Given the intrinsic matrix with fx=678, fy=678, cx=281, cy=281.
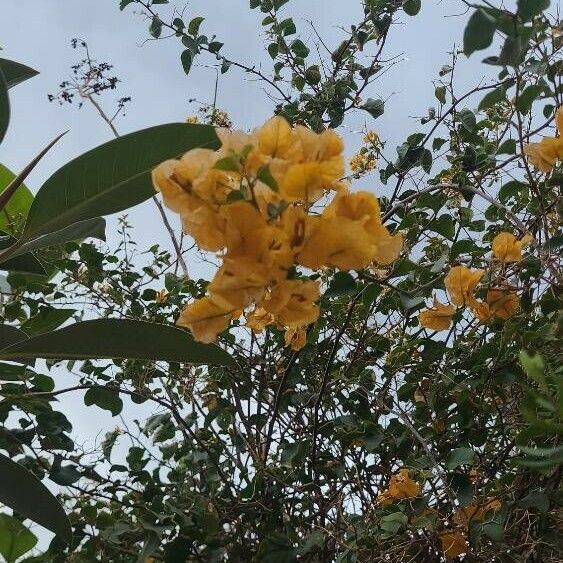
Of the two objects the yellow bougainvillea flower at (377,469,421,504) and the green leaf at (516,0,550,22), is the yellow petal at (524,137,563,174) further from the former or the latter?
the yellow bougainvillea flower at (377,469,421,504)

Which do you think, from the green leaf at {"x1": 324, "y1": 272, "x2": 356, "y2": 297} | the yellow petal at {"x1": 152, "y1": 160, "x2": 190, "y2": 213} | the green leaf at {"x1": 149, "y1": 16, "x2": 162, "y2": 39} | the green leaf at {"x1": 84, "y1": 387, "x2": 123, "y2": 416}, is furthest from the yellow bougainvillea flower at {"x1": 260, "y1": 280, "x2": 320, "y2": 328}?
the green leaf at {"x1": 149, "y1": 16, "x2": 162, "y2": 39}

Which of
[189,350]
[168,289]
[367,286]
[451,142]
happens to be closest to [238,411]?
[168,289]

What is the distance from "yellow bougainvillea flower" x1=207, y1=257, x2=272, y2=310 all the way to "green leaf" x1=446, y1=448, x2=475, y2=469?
632 mm

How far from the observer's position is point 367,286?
1.11 meters

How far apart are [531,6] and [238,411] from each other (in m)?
1.16

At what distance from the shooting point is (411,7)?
1.72 m

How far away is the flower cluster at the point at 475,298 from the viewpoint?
1000 mm

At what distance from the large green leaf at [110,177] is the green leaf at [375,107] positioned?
3.49 ft

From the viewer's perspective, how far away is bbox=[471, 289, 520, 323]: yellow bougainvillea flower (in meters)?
1.08

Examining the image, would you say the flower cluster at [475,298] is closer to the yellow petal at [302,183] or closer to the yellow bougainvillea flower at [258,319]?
→ the yellow bougainvillea flower at [258,319]

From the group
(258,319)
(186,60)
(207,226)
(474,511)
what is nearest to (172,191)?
(207,226)

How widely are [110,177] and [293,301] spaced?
0.39m

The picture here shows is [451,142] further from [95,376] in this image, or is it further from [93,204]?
[93,204]

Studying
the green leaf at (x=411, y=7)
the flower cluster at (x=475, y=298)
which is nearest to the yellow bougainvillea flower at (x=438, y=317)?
the flower cluster at (x=475, y=298)
